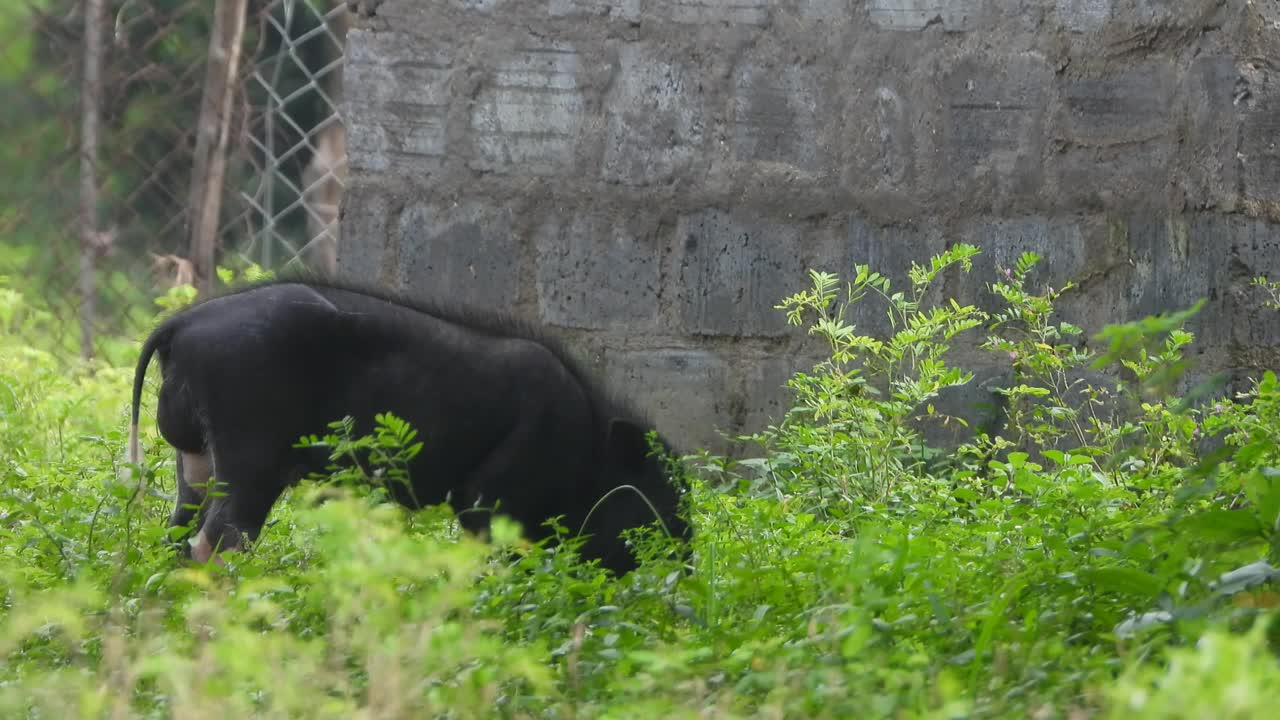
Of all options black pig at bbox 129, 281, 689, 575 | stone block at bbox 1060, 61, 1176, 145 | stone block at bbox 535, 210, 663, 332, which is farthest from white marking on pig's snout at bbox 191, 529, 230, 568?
stone block at bbox 1060, 61, 1176, 145

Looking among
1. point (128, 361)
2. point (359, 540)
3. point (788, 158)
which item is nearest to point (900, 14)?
point (788, 158)

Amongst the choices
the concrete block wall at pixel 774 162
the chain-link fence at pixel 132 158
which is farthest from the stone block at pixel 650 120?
the chain-link fence at pixel 132 158

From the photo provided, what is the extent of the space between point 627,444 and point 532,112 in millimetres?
1324

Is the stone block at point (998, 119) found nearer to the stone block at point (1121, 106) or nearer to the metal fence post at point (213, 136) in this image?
the stone block at point (1121, 106)

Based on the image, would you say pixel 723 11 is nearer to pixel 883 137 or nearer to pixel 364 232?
pixel 883 137

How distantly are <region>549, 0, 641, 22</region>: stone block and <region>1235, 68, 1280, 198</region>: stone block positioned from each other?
1.80 m

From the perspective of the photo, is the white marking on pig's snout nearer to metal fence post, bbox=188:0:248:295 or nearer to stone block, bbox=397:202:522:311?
stone block, bbox=397:202:522:311

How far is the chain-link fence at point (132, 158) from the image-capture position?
24.6 feet

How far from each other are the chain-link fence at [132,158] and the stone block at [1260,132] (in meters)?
4.07

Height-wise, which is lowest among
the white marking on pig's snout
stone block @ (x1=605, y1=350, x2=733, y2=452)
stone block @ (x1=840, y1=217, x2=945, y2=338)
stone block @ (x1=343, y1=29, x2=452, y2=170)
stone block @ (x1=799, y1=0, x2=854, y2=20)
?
the white marking on pig's snout

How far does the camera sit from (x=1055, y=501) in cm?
338

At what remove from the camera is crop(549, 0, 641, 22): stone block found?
5148mm

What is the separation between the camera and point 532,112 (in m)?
5.21

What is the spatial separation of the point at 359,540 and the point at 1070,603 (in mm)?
1309
